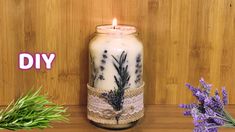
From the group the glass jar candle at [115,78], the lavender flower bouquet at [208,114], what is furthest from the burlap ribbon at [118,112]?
the lavender flower bouquet at [208,114]

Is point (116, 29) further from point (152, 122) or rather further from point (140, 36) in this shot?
point (152, 122)

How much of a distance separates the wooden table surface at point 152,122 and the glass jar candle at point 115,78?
0.03 metres

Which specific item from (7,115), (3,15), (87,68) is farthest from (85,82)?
(7,115)

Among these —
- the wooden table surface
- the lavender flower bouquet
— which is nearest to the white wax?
the wooden table surface

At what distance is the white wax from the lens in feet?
2.93

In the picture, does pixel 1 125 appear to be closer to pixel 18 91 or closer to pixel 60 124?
pixel 60 124

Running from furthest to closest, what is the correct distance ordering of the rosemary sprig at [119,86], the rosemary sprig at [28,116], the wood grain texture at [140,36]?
the wood grain texture at [140,36], the rosemary sprig at [119,86], the rosemary sprig at [28,116]

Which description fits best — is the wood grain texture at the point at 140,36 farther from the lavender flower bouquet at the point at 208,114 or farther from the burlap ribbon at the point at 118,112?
the lavender flower bouquet at the point at 208,114

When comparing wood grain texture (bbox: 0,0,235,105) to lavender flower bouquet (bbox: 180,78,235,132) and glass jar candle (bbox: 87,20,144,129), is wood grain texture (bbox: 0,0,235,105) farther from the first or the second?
lavender flower bouquet (bbox: 180,78,235,132)

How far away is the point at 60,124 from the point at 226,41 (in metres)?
0.50

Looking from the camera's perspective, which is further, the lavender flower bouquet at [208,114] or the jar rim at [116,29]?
the jar rim at [116,29]

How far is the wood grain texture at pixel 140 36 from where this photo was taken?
1.02 meters

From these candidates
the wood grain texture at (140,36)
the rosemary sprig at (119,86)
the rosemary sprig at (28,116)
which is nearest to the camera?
the rosemary sprig at (28,116)

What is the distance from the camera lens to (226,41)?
3.49 feet
